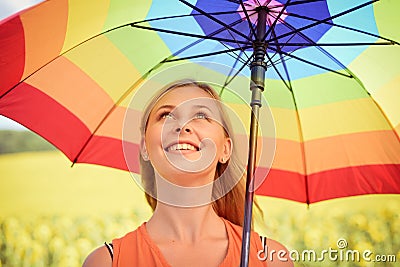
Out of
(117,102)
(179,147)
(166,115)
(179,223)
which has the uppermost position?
(117,102)

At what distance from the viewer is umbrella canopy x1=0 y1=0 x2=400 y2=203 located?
1380 mm

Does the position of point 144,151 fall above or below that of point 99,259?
above

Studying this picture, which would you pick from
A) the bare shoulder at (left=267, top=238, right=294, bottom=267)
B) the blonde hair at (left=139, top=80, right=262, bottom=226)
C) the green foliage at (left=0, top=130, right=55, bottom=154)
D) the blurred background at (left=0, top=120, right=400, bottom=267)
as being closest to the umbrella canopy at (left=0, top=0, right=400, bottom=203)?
the blonde hair at (left=139, top=80, right=262, bottom=226)

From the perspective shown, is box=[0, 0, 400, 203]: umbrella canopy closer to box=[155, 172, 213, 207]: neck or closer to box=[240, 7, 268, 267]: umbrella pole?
box=[240, 7, 268, 267]: umbrella pole

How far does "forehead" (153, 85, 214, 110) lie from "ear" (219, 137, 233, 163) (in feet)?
0.47

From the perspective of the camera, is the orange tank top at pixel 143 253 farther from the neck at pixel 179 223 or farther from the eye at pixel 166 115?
the eye at pixel 166 115

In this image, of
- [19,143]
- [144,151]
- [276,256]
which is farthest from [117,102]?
[19,143]

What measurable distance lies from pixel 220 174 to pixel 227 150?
3.2 inches

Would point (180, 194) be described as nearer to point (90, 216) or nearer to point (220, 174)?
point (220, 174)

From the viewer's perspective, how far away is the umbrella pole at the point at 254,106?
136 centimetres

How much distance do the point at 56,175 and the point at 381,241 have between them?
176 cm

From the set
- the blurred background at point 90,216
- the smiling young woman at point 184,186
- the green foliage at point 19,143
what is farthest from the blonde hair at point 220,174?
the green foliage at point 19,143

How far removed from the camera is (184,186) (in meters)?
1.30

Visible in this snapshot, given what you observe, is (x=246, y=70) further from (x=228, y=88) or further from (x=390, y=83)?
(x=390, y=83)
